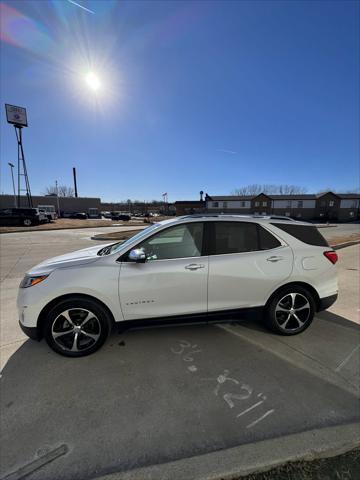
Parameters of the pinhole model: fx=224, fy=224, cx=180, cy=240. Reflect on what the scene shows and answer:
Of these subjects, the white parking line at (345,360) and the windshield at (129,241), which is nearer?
the white parking line at (345,360)

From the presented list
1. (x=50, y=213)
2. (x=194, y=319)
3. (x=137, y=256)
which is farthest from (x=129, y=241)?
(x=50, y=213)

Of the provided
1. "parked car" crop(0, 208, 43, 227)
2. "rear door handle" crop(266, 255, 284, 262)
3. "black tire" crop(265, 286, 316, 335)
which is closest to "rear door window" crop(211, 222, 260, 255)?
"rear door handle" crop(266, 255, 284, 262)

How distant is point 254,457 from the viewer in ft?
5.23

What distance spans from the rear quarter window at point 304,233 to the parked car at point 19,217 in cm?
2781

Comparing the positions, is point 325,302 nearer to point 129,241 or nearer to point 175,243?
point 175,243

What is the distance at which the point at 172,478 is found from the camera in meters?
1.48

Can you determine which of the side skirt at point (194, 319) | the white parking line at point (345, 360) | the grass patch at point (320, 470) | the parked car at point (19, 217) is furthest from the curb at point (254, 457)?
the parked car at point (19, 217)

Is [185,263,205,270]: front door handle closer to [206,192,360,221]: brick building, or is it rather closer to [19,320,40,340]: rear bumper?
[19,320,40,340]: rear bumper

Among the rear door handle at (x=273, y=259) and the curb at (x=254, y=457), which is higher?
the rear door handle at (x=273, y=259)

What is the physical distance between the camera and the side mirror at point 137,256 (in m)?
2.59

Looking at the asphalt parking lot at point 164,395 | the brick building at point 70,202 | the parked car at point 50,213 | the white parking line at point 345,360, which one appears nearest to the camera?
the asphalt parking lot at point 164,395

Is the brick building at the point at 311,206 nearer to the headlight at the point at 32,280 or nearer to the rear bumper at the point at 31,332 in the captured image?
the headlight at the point at 32,280

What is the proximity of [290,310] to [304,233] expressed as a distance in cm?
113

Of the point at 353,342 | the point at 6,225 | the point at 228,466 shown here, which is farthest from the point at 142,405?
the point at 6,225
